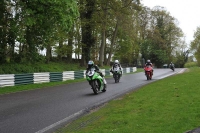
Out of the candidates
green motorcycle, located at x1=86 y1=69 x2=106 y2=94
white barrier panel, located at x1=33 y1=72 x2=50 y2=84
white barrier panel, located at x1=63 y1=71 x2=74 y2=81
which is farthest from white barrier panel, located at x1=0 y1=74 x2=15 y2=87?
green motorcycle, located at x1=86 y1=69 x2=106 y2=94

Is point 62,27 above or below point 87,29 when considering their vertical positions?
below

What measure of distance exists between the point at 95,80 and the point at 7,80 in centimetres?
680

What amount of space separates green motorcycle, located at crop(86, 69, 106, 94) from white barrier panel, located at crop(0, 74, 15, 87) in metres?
6.46

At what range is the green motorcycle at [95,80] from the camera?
13461 mm

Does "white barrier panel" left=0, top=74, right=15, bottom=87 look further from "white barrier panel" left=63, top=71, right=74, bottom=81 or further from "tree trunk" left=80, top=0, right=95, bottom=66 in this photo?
"tree trunk" left=80, top=0, right=95, bottom=66

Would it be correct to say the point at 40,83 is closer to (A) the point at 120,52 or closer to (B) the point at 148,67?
(B) the point at 148,67

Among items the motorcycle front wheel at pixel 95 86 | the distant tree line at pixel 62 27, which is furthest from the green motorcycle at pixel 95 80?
the distant tree line at pixel 62 27

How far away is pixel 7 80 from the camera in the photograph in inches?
696

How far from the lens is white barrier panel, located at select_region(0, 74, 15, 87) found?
56.7 ft

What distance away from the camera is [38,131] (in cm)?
668

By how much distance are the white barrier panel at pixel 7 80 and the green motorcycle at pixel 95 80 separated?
6462 millimetres

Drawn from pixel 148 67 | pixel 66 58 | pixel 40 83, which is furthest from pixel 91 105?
pixel 66 58

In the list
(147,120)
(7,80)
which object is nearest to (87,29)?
(7,80)

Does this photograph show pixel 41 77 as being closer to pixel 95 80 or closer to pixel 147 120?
pixel 95 80
